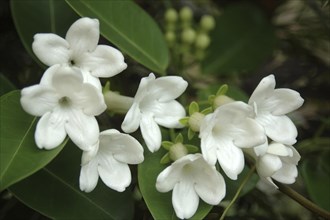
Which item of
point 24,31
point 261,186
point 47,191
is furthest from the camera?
point 261,186

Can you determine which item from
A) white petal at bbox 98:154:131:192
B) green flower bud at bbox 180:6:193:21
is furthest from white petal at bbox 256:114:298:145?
green flower bud at bbox 180:6:193:21

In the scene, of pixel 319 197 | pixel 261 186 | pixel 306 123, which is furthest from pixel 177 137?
pixel 261 186

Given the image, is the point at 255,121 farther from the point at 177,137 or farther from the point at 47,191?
the point at 47,191

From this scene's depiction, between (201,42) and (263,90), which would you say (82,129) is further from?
(201,42)

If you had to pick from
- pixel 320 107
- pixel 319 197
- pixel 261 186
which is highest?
pixel 319 197

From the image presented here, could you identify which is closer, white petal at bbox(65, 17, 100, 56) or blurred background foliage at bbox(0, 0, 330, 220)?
white petal at bbox(65, 17, 100, 56)

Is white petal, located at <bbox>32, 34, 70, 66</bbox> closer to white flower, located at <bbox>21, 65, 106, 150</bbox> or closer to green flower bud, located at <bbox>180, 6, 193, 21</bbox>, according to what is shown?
white flower, located at <bbox>21, 65, 106, 150</bbox>
